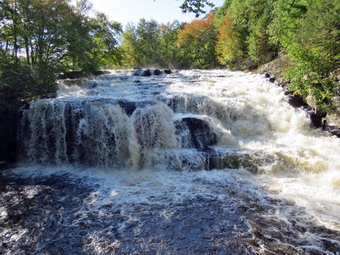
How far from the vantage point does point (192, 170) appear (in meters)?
6.97

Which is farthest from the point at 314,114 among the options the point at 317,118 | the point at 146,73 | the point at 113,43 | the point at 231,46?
the point at 113,43

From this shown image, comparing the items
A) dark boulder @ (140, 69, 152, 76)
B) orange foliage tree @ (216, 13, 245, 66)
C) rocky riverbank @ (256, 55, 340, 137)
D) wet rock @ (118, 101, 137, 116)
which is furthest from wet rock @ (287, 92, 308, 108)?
orange foliage tree @ (216, 13, 245, 66)

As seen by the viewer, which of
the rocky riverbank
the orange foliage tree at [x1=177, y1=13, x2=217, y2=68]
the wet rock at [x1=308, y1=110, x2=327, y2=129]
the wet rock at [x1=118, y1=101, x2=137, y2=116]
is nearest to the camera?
the wet rock at [x1=118, y1=101, x2=137, y2=116]

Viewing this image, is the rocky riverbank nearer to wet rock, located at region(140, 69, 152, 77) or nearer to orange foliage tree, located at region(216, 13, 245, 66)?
wet rock, located at region(140, 69, 152, 77)

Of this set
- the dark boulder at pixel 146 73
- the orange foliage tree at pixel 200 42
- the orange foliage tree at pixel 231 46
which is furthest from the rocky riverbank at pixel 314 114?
the orange foliage tree at pixel 200 42

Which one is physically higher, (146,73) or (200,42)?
(200,42)

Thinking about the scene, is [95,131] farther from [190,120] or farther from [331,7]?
[331,7]

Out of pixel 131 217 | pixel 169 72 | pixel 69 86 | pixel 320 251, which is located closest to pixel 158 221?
pixel 131 217

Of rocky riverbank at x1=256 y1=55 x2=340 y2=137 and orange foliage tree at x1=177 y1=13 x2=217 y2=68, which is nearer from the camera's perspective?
rocky riverbank at x1=256 y1=55 x2=340 y2=137

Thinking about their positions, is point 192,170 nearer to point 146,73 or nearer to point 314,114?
point 314,114

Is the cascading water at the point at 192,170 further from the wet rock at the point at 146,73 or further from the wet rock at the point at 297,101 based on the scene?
the wet rock at the point at 146,73

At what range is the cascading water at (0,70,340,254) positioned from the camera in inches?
156

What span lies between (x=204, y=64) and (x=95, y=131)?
2492 centimetres

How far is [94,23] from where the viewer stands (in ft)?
56.1
